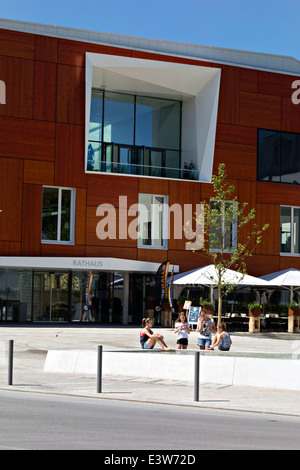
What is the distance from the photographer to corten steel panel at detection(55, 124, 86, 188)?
38.3 m

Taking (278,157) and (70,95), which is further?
(278,157)

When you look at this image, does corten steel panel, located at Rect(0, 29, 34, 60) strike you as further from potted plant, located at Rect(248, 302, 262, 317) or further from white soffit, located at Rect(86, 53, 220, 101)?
potted plant, located at Rect(248, 302, 262, 317)

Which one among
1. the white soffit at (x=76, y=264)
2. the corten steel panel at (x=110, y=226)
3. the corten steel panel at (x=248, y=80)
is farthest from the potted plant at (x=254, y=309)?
the corten steel panel at (x=248, y=80)

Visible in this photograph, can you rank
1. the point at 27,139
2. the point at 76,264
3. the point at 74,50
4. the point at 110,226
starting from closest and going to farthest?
the point at 76,264, the point at 27,139, the point at 74,50, the point at 110,226

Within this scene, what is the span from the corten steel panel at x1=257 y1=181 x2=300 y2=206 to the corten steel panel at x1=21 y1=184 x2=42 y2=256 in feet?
40.7

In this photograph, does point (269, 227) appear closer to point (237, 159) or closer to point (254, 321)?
point (237, 159)

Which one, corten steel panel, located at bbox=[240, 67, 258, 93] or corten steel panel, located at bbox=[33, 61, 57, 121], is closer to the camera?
corten steel panel, located at bbox=[33, 61, 57, 121]

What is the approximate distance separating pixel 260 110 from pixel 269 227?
6389mm

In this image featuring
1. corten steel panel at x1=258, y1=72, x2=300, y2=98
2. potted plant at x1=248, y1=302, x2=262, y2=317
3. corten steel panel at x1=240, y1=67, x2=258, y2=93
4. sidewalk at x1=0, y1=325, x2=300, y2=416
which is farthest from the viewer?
corten steel panel at x1=258, y1=72, x2=300, y2=98

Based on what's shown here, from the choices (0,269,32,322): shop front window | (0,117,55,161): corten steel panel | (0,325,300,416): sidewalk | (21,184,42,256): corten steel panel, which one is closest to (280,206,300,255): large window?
(0,117,55,161): corten steel panel

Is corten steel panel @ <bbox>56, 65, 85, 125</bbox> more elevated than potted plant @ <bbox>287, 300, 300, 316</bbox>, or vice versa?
corten steel panel @ <bbox>56, 65, 85, 125</bbox>

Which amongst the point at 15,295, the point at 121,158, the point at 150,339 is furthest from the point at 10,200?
the point at 150,339

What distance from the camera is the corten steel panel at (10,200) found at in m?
37.0

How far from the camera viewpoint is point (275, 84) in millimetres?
43719
